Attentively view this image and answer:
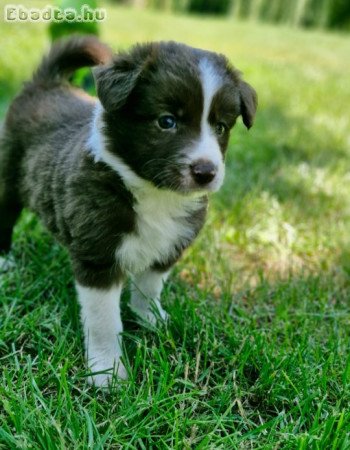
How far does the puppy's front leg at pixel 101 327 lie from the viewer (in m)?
2.94

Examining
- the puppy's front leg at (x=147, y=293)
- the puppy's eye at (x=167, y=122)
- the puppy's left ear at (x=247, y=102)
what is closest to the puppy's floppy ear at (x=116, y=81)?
the puppy's eye at (x=167, y=122)

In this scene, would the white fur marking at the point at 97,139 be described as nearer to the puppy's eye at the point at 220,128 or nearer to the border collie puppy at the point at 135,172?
the border collie puppy at the point at 135,172

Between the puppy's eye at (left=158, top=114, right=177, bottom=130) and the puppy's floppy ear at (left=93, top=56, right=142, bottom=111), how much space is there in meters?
0.18

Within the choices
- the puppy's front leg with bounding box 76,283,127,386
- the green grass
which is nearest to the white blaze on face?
the puppy's front leg with bounding box 76,283,127,386

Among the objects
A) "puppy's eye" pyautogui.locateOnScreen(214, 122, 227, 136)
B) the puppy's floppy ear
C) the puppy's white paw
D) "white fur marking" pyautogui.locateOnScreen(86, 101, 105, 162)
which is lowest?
the puppy's white paw

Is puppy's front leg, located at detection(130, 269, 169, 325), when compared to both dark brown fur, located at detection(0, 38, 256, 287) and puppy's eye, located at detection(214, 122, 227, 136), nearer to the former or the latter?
dark brown fur, located at detection(0, 38, 256, 287)

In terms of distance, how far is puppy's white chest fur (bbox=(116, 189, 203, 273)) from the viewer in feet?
9.59

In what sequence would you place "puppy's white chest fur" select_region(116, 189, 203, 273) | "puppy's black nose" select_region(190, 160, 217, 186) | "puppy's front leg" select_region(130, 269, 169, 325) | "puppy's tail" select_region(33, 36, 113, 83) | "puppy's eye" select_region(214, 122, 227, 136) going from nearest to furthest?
1. "puppy's black nose" select_region(190, 160, 217, 186)
2. "puppy's eye" select_region(214, 122, 227, 136)
3. "puppy's white chest fur" select_region(116, 189, 203, 273)
4. "puppy's front leg" select_region(130, 269, 169, 325)
5. "puppy's tail" select_region(33, 36, 113, 83)

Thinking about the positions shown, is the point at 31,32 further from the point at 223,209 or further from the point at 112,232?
Result: the point at 112,232

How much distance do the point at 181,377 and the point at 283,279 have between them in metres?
1.36

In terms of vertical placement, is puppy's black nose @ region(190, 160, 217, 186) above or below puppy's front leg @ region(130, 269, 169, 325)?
above

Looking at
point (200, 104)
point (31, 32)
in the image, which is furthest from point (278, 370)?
point (31, 32)

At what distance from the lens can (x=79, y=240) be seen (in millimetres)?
2924

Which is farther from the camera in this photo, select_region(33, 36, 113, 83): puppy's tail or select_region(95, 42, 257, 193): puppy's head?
select_region(33, 36, 113, 83): puppy's tail
